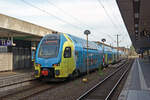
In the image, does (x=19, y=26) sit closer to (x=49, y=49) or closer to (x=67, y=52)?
(x=49, y=49)

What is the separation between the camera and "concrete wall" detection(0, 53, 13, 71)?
59.7 ft

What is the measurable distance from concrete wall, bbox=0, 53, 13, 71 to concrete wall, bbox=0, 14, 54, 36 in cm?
441

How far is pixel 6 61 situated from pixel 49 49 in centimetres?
841

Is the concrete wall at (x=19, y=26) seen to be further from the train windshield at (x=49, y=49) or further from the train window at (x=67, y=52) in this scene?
the train window at (x=67, y=52)

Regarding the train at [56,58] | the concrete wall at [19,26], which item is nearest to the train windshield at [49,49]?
the train at [56,58]

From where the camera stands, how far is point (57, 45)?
12188mm

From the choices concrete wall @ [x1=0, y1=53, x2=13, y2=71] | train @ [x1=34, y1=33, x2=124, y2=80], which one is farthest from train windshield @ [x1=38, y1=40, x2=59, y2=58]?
concrete wall @ [x1=0, y1=53, x2=13, y2=71]

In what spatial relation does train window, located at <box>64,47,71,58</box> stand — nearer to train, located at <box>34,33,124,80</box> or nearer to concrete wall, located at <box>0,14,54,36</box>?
train, located at <box>34,33,124,80</box>

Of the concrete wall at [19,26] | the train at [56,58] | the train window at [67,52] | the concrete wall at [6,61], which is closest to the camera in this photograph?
the train at [56,58]

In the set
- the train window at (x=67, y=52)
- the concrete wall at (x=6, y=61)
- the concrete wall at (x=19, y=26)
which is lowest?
the concrete wall at (x=6, y=61)

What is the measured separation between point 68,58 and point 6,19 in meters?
5.33

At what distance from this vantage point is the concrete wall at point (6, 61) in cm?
1820

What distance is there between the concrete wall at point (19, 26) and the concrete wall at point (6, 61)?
4.41 metres

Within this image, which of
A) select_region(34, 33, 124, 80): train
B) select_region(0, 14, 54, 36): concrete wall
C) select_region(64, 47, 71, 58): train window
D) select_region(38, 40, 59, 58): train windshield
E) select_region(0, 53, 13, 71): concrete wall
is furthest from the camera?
select_region(0, 53, 13, 71): concrete wall
